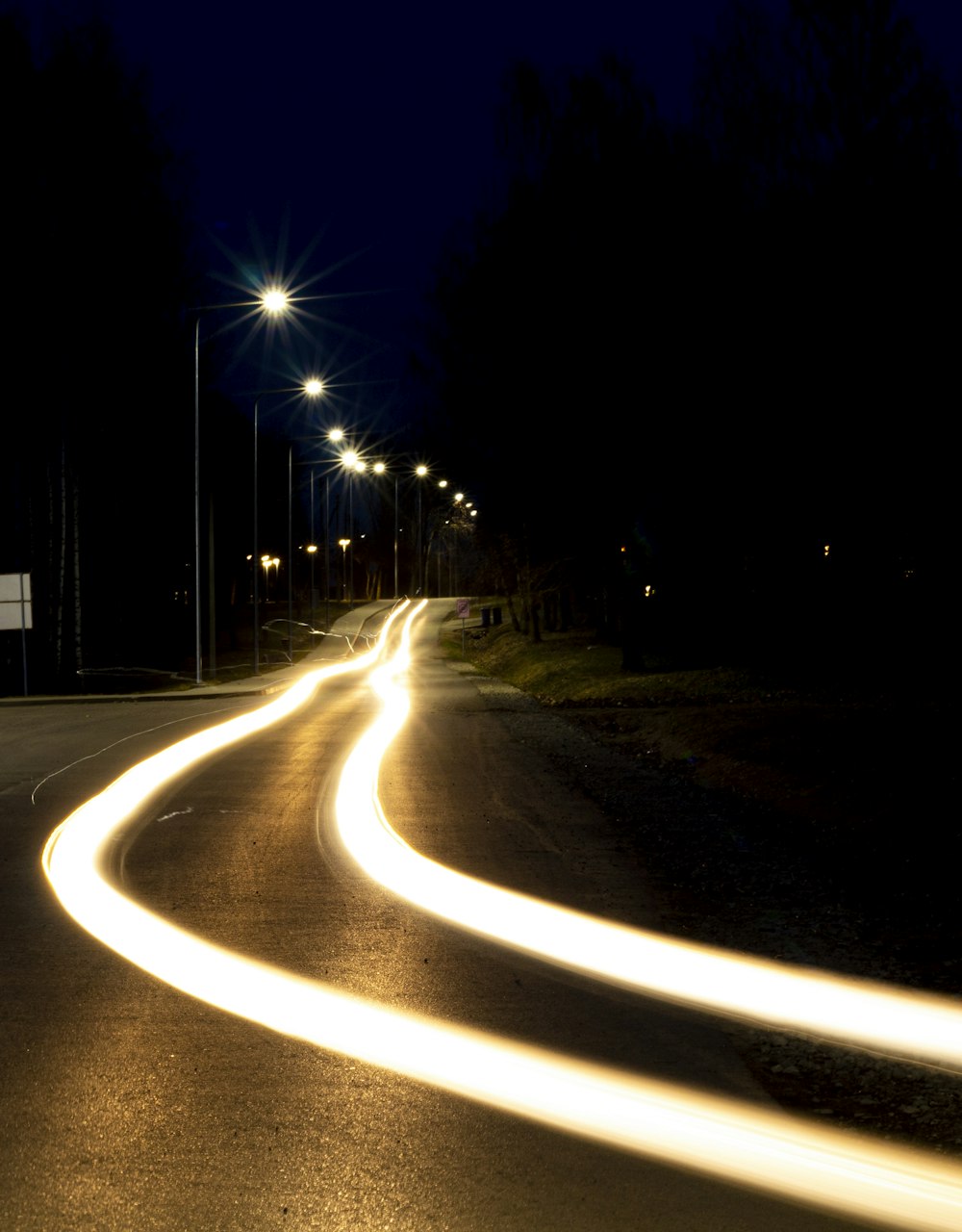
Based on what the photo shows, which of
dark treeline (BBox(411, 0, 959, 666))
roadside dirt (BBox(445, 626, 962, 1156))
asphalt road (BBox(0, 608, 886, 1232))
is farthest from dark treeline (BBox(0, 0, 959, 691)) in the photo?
asphalt road (BBox(0, 608, 886, 1232))

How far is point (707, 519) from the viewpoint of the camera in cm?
3278

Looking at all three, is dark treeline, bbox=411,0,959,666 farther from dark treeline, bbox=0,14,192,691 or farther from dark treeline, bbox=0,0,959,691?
dark treeline, bbox=0,14,192,691

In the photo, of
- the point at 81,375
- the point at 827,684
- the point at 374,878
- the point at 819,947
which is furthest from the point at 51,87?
the point at 819,947

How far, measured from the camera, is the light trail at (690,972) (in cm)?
637

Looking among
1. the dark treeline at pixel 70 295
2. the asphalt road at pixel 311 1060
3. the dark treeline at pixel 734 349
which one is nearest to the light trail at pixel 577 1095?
the asphalt road at pixel 311 1060

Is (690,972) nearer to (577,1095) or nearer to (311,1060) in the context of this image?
(577,1095)

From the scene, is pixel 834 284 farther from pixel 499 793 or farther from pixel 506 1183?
pixel 506 1183

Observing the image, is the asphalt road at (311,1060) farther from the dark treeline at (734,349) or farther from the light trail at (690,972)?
the dark treeline at (734,349)

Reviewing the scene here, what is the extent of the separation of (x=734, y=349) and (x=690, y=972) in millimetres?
22723

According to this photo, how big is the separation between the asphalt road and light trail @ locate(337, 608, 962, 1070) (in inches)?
9.8

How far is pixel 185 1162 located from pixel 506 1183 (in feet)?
3.77

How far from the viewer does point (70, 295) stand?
3734cm

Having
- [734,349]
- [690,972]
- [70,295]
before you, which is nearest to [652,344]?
[734,349]

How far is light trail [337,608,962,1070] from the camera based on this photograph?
6371mm
